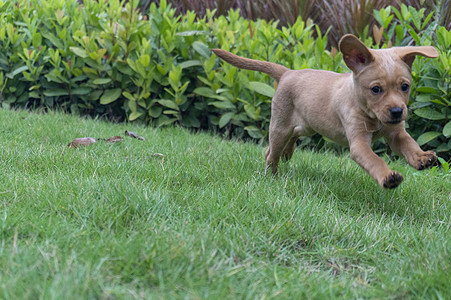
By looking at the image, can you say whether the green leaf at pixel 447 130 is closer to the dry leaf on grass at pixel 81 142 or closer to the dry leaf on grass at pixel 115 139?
the dry leaf on grass at pixel 115 139

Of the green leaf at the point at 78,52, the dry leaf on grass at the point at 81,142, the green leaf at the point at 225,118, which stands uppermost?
the green leaf at the point at 78,52

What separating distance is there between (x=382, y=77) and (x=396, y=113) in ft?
0.79

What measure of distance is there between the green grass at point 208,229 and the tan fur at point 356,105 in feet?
1.03

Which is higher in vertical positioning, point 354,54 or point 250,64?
point 354,54

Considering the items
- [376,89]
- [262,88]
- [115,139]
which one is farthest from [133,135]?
[376,89]

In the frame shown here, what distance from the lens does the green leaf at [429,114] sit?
4.75m

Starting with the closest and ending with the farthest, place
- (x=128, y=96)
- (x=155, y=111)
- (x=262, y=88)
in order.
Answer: (x=262, y=88) < (x=128, y=96) < (x=155, y=111)

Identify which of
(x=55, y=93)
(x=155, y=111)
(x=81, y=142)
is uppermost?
(x=81, y=142)

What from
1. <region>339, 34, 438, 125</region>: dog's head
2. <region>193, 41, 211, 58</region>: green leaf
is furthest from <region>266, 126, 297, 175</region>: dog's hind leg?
<region>193, 41, 211, 58</region>: green leaf

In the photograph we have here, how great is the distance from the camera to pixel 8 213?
2.59 meters

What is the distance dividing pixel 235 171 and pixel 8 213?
1.66 meters

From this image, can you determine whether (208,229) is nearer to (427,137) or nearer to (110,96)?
(427,137)

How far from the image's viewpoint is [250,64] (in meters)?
4.16

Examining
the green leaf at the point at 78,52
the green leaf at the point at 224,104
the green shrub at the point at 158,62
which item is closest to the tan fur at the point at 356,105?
the green shrub at the point at 158,62
